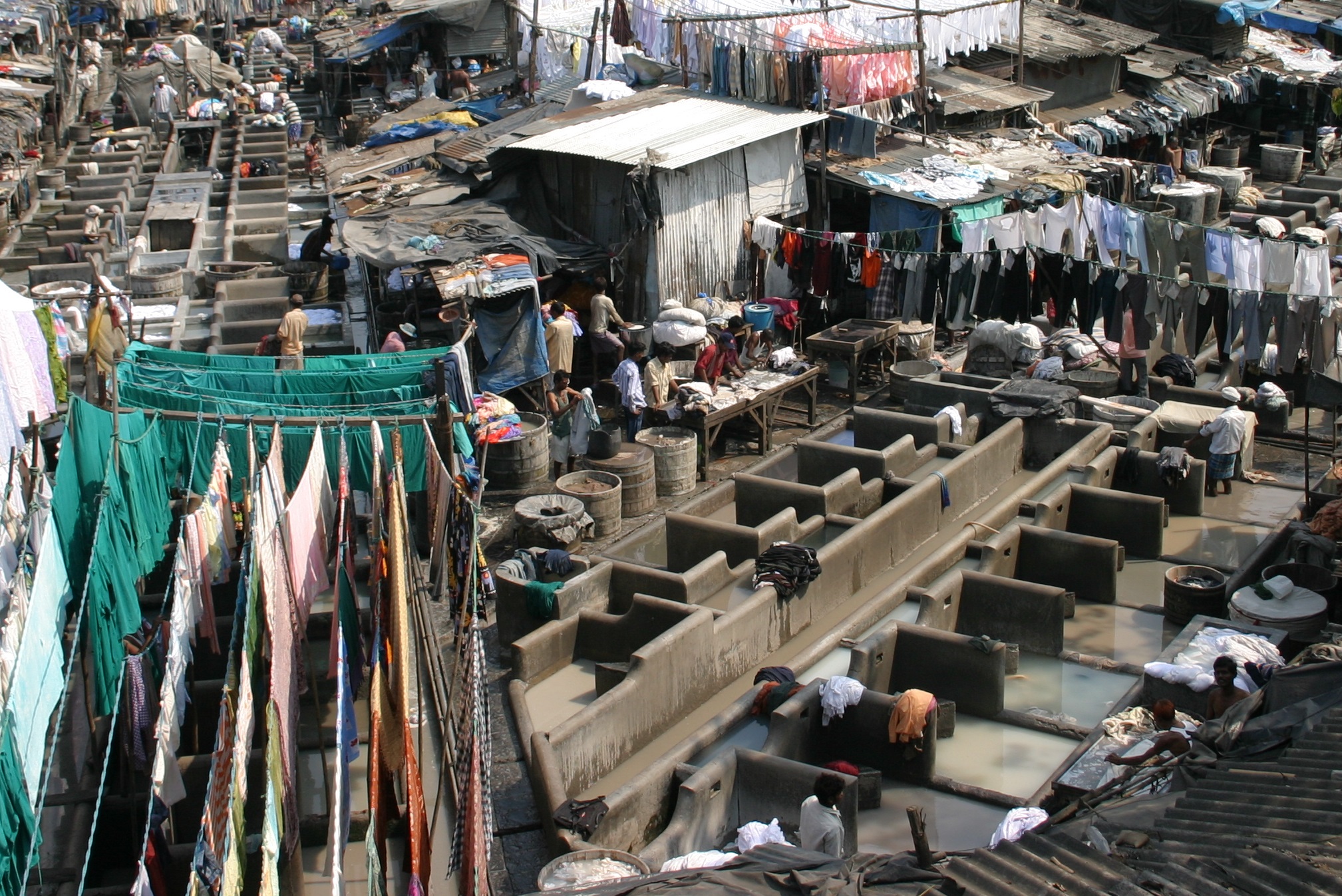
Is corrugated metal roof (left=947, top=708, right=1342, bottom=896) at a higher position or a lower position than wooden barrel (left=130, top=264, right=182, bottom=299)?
higher

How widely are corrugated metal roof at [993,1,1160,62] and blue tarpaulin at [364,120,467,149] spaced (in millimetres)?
10651

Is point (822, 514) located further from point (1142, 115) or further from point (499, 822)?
point (1142, 115)

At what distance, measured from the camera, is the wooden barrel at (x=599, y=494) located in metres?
15.2

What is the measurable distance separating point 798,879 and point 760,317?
43.6ft

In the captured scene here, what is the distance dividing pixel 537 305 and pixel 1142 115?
1638 centimetres

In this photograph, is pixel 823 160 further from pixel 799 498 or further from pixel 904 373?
pixel 799 498

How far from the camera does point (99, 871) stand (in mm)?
10062

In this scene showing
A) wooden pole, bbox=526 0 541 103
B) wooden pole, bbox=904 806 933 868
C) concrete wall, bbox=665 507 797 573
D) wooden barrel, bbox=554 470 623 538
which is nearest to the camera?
wooden pole, bbox=904 806 933 868

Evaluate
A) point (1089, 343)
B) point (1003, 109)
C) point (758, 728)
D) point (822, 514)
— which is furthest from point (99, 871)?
point (1003, 109)

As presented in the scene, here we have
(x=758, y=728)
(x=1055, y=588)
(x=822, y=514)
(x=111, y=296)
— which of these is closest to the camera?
(x=758, y=728)

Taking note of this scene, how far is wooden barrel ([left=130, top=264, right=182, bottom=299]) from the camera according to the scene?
20203mm

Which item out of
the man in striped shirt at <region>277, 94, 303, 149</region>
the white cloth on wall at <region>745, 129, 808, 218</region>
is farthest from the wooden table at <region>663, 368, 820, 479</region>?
the man in striped shirt at <region>277, 94, 303, 149</region>

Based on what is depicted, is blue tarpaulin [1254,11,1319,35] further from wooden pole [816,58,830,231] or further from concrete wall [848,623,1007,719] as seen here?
concrete wall [848,623,1007,719]

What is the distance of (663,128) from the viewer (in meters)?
20.0
